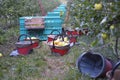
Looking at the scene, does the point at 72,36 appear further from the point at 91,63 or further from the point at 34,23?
the point at 91,63

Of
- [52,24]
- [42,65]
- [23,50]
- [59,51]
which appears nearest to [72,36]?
[59,51]

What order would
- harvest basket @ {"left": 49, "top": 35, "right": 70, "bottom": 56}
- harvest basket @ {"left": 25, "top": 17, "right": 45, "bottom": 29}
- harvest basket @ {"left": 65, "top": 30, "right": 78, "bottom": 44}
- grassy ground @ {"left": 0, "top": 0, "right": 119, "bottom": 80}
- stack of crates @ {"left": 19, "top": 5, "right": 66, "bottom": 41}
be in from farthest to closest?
stack of crates @ {"left": 19, "top": 5, "right": 66, "bottom": 41}
harvest basket @ {"left": 25, "top": 17, "right": 45, "bottom": 29}
harvest basket @ {"left": 65, "top": 30, "right": 78, "bottom": 44}
harvest basket @ {"left": 49, "top": 35, "right": 70, "bottom": 56}
grassy ground @ {"left": 0, "top": 0, "right": 119, "bottom": 80}

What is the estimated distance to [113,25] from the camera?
6.94 ft

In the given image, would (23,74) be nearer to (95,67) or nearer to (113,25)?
(95,67)

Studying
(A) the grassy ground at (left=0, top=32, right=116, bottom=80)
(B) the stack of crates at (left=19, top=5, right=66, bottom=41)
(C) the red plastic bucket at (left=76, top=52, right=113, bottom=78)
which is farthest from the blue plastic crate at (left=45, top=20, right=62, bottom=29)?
(C) the red plastic bucket at (left=76, top=52, right=113, bottom=78)

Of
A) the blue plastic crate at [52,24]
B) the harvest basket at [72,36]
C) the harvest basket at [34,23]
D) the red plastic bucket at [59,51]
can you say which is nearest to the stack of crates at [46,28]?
the blue plastic crate at [52,24]

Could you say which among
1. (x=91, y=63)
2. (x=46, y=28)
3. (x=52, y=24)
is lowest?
(x=46, y=28)

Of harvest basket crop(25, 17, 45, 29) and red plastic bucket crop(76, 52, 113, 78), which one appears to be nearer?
red plastic bucket crop(76, 52, 113, 78)

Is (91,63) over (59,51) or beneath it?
over

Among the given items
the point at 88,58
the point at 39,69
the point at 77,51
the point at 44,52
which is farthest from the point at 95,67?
the point at 44,52

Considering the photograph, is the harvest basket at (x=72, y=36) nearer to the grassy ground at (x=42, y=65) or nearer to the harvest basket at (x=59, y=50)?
the grassy ground at (x=42, y=65)

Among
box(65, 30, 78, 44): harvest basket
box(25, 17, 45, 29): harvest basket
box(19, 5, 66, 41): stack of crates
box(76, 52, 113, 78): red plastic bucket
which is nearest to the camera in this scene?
box(76, 52, 113, 78): red plastic bucket

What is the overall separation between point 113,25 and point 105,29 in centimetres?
12

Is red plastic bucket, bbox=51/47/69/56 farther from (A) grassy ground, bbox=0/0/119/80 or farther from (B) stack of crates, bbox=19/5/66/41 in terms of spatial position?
(B) stack of crates, bbox=19/5/66/41
